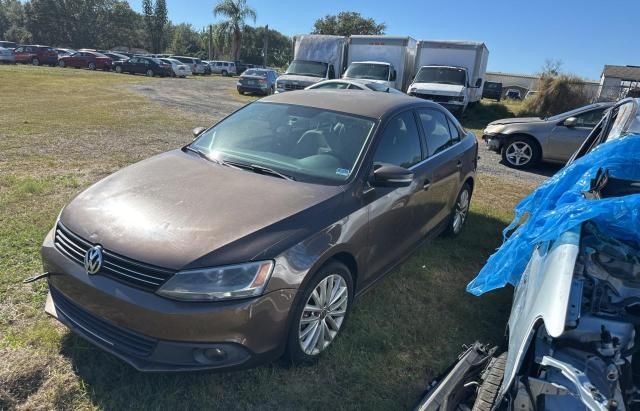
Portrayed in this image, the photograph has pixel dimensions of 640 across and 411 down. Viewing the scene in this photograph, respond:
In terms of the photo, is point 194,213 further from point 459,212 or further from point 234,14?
point 234,14

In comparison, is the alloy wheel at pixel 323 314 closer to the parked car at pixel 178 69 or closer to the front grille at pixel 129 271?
the front grille at pixel 129 271

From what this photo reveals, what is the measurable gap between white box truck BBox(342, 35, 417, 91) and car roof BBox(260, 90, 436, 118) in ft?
44.4

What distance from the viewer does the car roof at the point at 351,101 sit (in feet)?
12.0

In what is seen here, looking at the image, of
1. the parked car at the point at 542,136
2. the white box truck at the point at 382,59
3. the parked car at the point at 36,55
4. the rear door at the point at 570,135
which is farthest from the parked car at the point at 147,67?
the rear door at the point at 570,135

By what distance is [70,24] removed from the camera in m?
75.4

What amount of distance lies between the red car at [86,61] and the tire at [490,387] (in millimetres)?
41731

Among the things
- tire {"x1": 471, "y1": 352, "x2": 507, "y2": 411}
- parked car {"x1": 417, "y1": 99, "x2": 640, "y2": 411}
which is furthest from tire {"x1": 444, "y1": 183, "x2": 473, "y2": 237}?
tire {"x1": 471, "y1": 352, "x2": 507, "y2": 411}

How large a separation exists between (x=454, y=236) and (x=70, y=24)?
8902 centimetres

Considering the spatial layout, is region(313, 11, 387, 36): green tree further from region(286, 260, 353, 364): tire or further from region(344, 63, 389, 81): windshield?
region(286, 260, 353, 364): tire

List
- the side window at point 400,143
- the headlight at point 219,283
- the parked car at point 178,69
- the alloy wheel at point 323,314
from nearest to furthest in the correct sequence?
the headlight at point 219,283 < the alloy wheel at point 323,314 < the side window at point 400,143 < the parked car at point 178,69

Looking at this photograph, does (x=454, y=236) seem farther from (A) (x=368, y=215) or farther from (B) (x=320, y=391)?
(B) (x=320, y=391)

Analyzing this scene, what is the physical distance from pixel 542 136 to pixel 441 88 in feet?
23.4

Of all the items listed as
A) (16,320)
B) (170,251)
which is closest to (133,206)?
(170,251)

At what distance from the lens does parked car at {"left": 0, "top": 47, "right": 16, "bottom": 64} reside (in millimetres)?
34812
